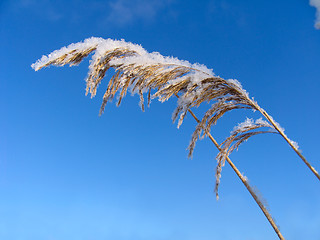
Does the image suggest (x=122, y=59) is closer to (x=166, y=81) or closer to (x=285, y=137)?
(x=166, y=81)

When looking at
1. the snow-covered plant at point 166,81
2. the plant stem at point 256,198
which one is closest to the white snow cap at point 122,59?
the snow-covered plant at point 166,81

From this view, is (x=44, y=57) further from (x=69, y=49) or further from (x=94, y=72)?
(x=94, y=72)

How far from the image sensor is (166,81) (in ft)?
8.04

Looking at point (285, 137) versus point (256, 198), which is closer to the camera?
point (256, 198)

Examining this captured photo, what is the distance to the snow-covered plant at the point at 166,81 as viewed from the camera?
2.36 metres

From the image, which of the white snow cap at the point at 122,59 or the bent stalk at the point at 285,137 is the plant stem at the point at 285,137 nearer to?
the bent stalk at the point at 285,137

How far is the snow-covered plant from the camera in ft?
7.75

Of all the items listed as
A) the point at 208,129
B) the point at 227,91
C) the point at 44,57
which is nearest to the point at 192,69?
the point at 227,91

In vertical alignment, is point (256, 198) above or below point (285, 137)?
below

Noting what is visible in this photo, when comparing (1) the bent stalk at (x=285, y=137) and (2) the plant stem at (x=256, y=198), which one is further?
(1) the bent stalk at (x=285, y=137)

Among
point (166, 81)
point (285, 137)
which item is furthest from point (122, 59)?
point (285, 137)

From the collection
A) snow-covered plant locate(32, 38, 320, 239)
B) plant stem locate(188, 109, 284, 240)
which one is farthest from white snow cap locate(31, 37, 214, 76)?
plant stem locate(188, 109, 284, 240)

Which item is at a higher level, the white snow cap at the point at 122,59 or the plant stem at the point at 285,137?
the white snow cap at the point at 122,59

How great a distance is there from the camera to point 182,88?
98.2 inches
